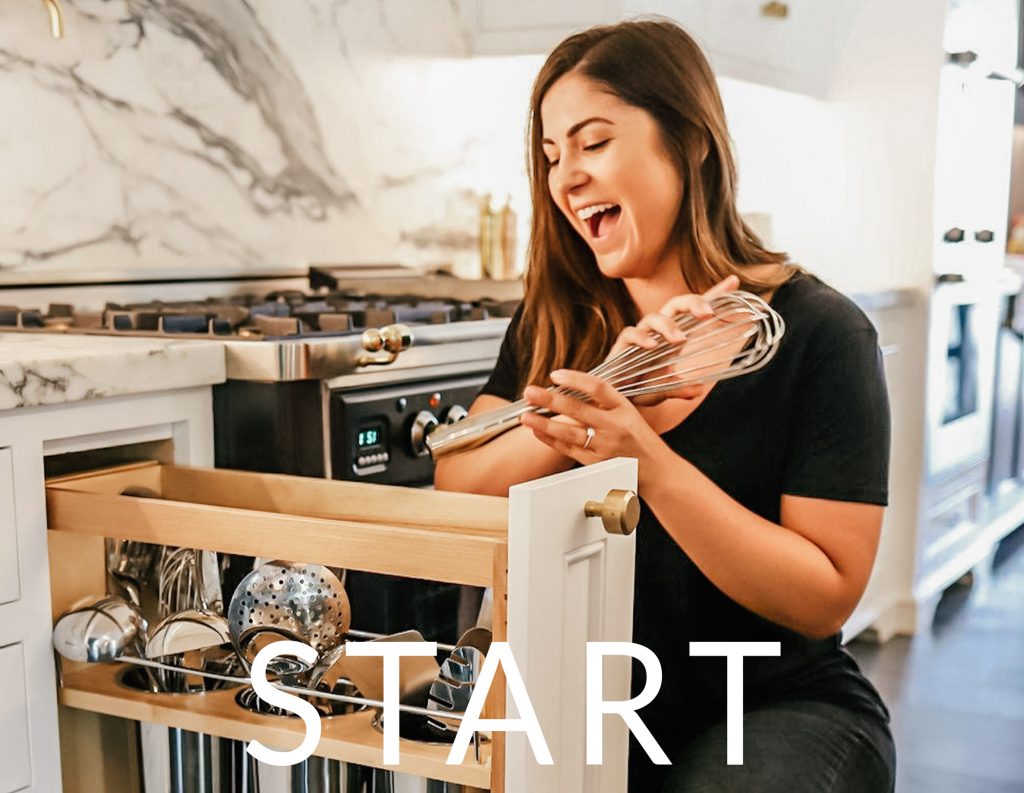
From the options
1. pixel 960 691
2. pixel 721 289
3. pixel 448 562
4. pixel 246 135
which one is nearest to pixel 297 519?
pixel 448 562

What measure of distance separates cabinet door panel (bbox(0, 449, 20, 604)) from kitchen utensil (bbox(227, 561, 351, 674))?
7.4 inches

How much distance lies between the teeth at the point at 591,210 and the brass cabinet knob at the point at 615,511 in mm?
517

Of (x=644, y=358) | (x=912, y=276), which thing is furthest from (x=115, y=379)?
(x=912, y=276)

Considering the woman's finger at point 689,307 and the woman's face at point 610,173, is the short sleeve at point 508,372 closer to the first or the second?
the woman's face at point 610,173

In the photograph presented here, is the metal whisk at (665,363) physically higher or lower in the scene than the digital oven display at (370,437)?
higher

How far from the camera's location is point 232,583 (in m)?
1.31

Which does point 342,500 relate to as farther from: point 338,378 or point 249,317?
point 249,317

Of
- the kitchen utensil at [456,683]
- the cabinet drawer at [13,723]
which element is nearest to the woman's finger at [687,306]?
the kitchen utensil at [456,683]

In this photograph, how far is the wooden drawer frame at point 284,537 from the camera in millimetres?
870

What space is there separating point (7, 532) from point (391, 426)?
559 mm

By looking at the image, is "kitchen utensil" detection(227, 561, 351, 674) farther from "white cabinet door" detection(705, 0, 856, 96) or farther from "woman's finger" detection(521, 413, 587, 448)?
"white cabinet door" detection(705, 0, 856, 96)

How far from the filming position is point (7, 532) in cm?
104

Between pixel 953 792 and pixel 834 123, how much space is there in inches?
70.4

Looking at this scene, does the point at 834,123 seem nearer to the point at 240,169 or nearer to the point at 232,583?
the point at 240,169
